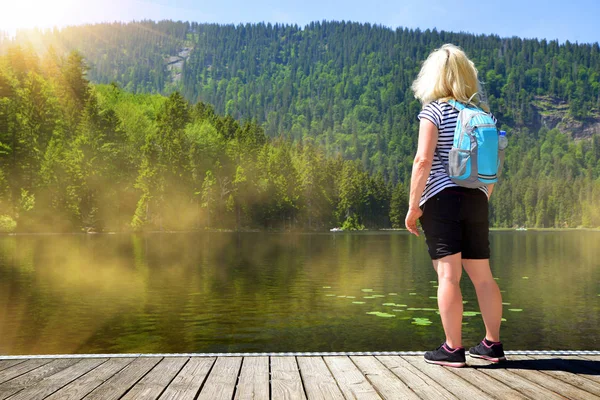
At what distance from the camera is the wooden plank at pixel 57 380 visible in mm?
4219

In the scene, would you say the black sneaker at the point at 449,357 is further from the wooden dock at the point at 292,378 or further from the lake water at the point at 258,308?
the lake water at the point at 258,308

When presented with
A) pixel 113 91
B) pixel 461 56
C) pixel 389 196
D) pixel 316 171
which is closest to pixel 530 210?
pixel 389 196

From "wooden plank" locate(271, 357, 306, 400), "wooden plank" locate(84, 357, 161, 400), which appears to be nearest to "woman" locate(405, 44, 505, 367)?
"wooden plank" locate(271, 357, 306, 400)

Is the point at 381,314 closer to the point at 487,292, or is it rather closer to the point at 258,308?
the point at 258,308

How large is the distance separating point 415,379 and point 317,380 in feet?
2.35

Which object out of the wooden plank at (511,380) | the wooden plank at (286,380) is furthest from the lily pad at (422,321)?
the wooden plank at (286,380)

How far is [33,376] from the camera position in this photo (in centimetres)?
474

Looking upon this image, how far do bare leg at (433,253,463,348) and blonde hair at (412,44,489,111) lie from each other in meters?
1.37

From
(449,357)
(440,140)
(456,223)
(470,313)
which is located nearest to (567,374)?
(449,357)

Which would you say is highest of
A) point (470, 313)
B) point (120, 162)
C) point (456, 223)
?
point (120, 162)

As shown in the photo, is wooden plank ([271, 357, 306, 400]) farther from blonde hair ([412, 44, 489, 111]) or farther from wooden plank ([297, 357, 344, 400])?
blonde hair ([412, 44, 489, 111])

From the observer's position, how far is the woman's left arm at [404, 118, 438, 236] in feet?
17.0

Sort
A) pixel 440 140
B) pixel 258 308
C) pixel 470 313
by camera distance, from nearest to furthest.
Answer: pixel 440 140, pixel 470 313, pixel 258 308

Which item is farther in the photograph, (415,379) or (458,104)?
(458,104)
